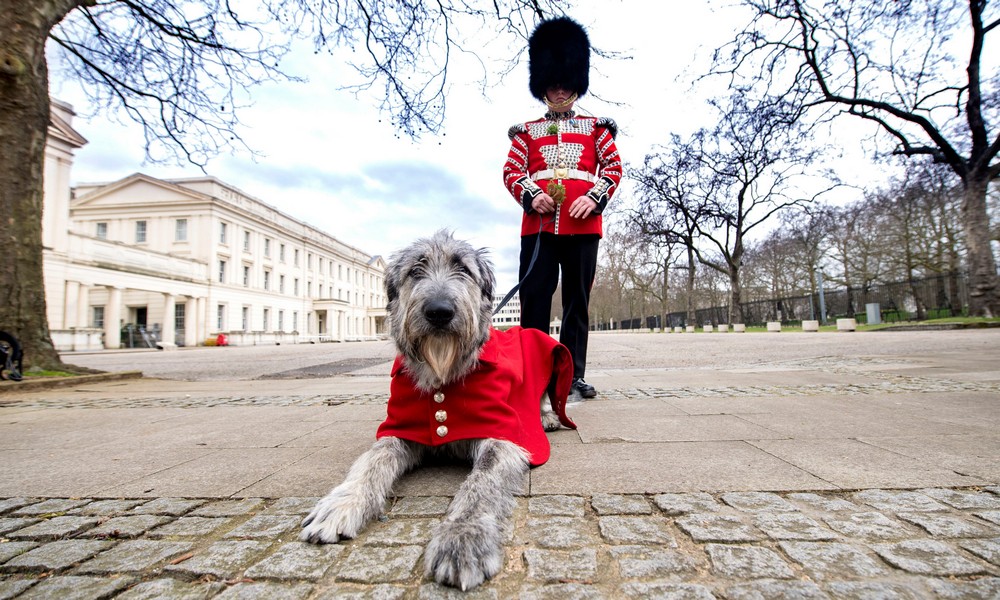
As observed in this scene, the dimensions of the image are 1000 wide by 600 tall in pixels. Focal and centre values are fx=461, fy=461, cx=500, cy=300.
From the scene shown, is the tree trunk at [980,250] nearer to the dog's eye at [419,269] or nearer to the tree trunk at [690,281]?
the tree trunk at [690,281]

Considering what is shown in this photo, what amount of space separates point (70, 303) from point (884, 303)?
54.3m

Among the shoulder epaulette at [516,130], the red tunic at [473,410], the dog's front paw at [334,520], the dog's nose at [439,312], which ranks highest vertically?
the shoulder epaulette at [516,130]

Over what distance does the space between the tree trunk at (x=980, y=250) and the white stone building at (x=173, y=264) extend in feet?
97.0

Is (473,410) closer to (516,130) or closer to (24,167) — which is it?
(516,130)

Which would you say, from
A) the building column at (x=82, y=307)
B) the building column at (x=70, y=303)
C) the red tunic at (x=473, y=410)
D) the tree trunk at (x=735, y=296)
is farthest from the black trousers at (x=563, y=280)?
the building column at (x=82, y=307)

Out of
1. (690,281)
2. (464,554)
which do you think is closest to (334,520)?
(464,554)

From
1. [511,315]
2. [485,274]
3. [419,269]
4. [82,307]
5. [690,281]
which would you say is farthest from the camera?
[690,281]

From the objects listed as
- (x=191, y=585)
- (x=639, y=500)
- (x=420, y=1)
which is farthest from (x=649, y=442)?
(x=420, y=1)

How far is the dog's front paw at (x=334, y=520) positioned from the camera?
5.45 ft

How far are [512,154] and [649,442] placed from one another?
2.89m

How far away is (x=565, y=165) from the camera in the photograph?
14.1ft

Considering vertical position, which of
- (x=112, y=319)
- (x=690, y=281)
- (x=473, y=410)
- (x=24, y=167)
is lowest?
(x=473, y=410)

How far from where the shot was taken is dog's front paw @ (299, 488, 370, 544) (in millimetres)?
1662

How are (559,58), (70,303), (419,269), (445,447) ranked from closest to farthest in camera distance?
1. (445,447)
2. (419,269)
3. (559,58)
4. (70,303)
